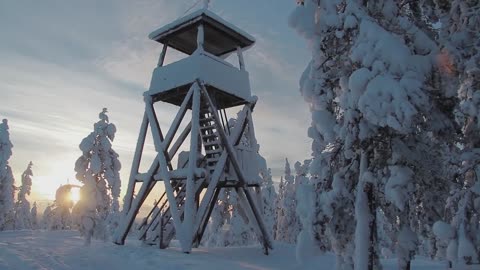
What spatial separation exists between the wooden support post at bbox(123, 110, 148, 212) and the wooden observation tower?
38 millimetres

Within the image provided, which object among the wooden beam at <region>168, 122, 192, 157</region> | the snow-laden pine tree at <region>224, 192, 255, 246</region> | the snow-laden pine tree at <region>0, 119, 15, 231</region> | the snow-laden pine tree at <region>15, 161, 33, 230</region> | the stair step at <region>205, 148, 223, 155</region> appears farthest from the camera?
the snow-laden pine tree at <region>15, 161, 33, 230</region>

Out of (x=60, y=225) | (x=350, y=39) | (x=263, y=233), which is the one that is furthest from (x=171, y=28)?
(x=60, y=225)

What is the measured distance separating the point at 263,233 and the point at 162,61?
804 centimetres

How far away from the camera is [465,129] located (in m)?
8.09

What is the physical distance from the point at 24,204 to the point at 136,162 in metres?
56.7

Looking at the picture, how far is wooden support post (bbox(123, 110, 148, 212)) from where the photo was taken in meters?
16.8

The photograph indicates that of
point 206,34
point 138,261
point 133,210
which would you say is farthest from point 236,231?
point 138,261

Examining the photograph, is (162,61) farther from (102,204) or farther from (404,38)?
(102,204)

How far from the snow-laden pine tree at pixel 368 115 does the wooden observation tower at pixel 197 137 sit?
6.79 metres

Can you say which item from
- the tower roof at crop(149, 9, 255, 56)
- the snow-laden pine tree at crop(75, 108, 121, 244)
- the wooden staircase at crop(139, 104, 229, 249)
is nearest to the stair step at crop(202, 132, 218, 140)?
the wooden staircase at crop(139, 104, 229, 249)

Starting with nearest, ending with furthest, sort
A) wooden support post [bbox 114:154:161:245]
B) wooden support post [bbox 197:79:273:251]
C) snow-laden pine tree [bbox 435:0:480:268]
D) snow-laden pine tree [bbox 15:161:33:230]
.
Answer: snow-laden pine tree [bbox 435:0:480:268] → wooden support post [bbox 197:79:273:251] → wooden support post [bbox 114:154:161:245] → snow-laden pine tree [bbox 15:161:33:230]

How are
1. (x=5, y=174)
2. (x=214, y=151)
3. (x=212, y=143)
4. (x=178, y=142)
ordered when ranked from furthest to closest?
(x=5, y=174) → (x=178, y=142) → (x=212, y=143) → (x=214, y=151)

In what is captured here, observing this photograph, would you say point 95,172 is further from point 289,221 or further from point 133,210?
point 289,221

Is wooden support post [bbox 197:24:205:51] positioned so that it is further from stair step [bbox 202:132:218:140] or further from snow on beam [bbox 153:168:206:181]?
snow on beam [bbox 153:168:206:181]
